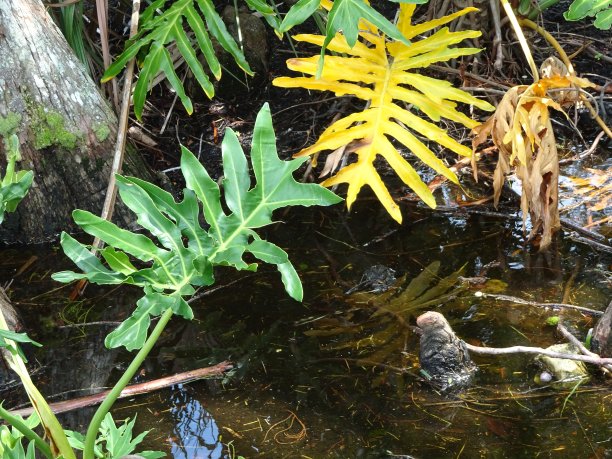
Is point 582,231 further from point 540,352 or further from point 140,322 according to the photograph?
point 140,322

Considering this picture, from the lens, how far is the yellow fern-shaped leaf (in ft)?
9.41

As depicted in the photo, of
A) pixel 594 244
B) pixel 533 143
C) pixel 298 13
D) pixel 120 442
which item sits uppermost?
pixel 298 13

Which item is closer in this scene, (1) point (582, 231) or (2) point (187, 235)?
(2) point (187, 235)

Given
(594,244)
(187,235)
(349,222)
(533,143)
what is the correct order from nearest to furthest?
(187,235) → (533,143) → (594,244) → (349,222)

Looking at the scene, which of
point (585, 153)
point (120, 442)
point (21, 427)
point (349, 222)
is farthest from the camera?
point (585, 153)

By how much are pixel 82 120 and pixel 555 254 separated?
1.78 metres

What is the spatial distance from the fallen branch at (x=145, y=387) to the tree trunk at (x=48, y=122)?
3.56 ft

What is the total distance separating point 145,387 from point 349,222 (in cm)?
120

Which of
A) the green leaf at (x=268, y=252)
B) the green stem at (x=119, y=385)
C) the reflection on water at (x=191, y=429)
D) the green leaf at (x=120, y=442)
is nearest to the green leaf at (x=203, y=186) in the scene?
the green leaf at (x=268, y=252)

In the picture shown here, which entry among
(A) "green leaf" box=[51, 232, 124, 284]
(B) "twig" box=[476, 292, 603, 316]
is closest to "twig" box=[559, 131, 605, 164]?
(B) "twig" box=[476, 292, 603, 316]

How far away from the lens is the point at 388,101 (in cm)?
303

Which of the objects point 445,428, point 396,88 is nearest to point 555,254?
point 396,88

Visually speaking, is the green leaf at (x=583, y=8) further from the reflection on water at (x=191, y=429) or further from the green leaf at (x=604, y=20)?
the reflection on water at (x=191, y=429)

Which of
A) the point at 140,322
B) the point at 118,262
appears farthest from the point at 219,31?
the point at 140,322
